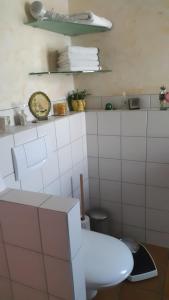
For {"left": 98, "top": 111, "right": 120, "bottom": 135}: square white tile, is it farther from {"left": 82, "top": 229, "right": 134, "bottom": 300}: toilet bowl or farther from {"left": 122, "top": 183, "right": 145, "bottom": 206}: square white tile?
{"left": 82, "top": 229, "right": 134, "bottom": 300}: toilet bowl

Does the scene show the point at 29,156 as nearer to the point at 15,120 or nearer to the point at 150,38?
the point at 15,120

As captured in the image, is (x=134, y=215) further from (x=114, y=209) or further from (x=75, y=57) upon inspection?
(x=75, y=57)

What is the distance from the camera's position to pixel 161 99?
1648 millimetres

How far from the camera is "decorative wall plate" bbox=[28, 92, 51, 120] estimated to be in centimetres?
A: 153

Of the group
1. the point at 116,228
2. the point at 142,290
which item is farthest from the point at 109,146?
the point at 142,290

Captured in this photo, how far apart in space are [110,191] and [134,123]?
0.58m

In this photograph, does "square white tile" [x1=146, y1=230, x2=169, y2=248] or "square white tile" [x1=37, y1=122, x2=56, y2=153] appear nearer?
"square white tile" [x1=37, y1=122, x2=56, y2=153]

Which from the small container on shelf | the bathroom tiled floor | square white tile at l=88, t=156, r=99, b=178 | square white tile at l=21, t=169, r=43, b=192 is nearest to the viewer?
square white tile at l=21, t=169, r=43, b=192

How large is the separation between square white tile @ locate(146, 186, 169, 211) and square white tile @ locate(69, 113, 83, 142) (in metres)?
0.64

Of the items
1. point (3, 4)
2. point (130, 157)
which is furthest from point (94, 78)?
point (3, 4)

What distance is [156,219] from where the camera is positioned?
72.7 inches

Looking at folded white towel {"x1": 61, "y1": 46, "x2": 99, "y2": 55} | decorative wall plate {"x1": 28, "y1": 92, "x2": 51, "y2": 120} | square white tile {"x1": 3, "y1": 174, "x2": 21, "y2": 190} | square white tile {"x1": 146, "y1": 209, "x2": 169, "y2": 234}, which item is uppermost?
folded white towel {"x1": 61, "y1": 46, "x2": 99, "y2": 55}

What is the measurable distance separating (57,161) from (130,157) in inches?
21.7

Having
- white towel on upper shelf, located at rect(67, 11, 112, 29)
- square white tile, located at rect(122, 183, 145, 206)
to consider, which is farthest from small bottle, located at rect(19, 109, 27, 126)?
square white tile, located at rect(122, 183, 145, 206)
